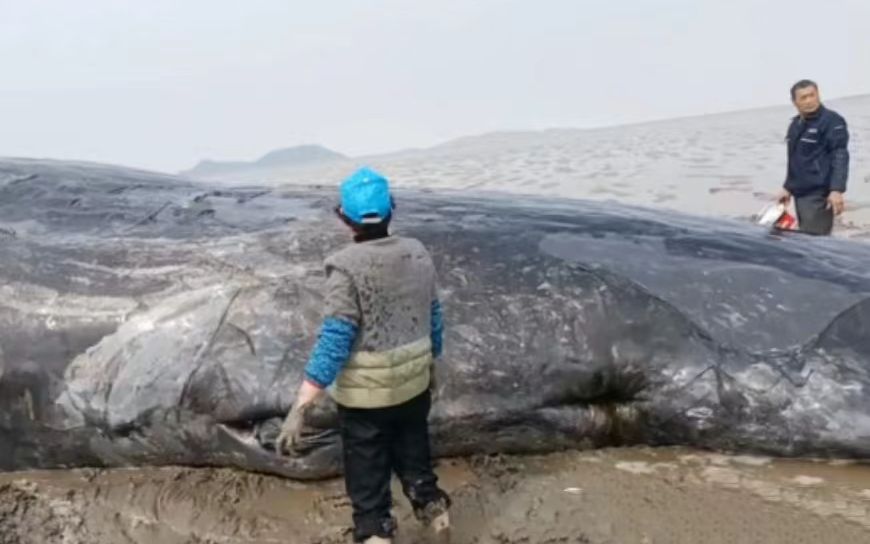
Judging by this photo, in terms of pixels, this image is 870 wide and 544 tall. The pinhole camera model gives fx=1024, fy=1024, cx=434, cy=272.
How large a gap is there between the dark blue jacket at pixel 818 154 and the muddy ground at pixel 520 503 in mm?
3730

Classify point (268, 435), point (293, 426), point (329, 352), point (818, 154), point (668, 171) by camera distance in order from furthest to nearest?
1. point (668, 171)
2. point (818, 154)
3. point (268, 435)
4. point (293, 426)
5. point (329, 352)

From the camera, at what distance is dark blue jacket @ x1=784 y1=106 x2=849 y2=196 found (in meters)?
7.66

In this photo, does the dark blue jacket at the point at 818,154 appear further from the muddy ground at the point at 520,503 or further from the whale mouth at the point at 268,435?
the whale mouth at the point at 268,435

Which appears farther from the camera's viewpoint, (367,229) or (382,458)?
(382,458)

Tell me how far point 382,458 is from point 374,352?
1.45 feet

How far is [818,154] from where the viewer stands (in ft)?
25.6

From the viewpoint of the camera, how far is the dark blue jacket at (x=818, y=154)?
7.66 meters

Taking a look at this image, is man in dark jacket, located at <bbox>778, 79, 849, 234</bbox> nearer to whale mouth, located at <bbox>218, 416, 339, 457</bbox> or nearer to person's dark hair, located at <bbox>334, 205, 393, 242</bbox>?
whale mouth, located at <bbox>218, 416, 339, 457</bbox>

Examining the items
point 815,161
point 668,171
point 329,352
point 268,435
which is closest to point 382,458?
point 329,352

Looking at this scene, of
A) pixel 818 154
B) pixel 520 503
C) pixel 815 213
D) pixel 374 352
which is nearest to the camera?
pixel 374 352

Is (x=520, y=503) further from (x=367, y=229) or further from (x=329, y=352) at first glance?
(x=367, y=229)

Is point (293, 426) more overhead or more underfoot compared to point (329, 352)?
more underfoot

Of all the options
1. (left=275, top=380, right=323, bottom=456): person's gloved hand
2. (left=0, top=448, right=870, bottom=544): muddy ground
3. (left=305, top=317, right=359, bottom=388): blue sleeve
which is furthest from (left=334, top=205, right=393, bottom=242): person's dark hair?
(left=0, top=448, right=870, bottom=544): muddy ground

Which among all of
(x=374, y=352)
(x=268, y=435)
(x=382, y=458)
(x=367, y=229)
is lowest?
(x=268, y=435)
